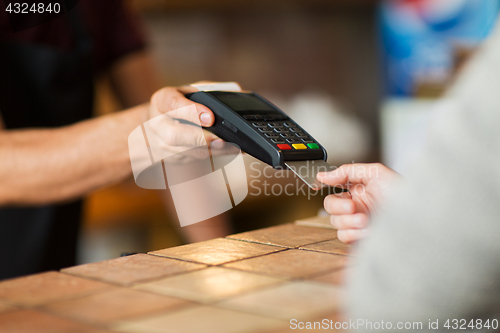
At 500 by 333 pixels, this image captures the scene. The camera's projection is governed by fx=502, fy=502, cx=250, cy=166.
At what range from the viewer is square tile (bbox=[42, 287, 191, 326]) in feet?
1.08

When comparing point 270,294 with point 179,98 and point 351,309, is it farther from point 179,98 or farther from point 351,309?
point 179,98

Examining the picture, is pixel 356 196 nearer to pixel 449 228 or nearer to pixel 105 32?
pixel 449 228

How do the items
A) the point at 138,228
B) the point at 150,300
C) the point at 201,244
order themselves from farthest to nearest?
the point at 138,228
the point at 201,244
the point at 150,300

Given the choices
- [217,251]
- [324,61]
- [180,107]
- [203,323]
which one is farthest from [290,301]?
[324,61]

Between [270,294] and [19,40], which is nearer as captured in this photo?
[270,294]

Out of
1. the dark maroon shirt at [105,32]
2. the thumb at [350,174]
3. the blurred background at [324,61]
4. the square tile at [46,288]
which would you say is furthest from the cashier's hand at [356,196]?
the blurred background at [324,61]

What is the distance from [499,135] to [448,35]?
85.8 inches

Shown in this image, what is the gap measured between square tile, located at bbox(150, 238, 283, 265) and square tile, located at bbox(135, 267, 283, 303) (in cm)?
4

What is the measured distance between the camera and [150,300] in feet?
1.18

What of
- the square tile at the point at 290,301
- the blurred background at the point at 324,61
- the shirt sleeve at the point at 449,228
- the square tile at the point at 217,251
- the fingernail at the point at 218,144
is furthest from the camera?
the blurred background at the point at 324,61

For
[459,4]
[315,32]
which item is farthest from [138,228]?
[459,4]

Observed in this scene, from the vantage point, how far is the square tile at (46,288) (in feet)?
1.22

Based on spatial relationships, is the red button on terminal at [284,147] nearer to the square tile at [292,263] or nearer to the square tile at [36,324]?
the square tile at [292,263]

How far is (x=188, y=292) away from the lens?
372mm
